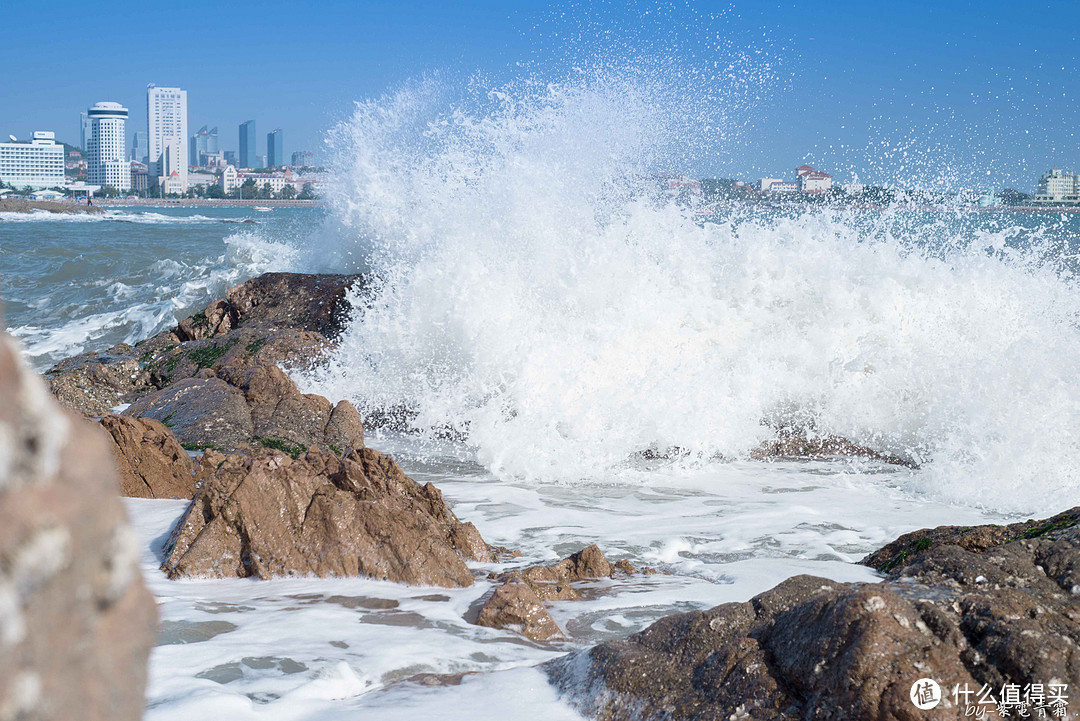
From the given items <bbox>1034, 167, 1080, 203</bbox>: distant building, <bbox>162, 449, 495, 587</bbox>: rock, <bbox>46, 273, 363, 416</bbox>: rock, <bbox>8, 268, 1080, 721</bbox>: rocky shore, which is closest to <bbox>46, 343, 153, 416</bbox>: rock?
<bbox>46, 273, 363, 416</bbox>: rock

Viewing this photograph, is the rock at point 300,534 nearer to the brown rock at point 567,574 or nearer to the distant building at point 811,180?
the brown rock at point 567,574

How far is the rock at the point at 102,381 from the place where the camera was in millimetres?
7695

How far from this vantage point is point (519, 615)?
3.22 meters

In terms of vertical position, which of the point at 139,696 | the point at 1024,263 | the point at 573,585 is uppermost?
the point at 1024,263

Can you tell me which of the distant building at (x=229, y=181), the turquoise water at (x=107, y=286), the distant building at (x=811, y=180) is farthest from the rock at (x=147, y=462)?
the distant building at (x=229, y=181)

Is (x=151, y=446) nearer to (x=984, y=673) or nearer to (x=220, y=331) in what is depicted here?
(x=984, y=673)

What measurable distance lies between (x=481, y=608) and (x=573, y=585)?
0.59 meters

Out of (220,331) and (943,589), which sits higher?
(220,331)

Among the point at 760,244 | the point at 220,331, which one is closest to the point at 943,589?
the point at 760,244

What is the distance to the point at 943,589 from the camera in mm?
2400

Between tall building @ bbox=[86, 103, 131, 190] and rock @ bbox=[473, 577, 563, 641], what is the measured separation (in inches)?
6513

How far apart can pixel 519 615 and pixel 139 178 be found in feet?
577

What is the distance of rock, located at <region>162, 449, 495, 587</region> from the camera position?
379 centimetres

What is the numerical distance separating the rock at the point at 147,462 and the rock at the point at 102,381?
2902mm
